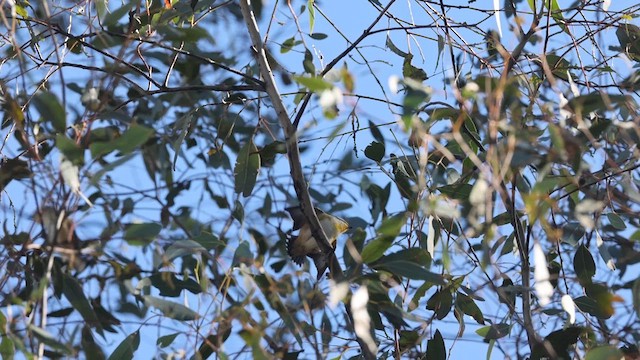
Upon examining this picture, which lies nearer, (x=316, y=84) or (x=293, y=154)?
(x=316, y=84)

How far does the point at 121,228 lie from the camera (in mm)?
1151

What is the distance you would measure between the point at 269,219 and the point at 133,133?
901 mm

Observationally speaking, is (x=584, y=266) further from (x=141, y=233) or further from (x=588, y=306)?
(x=141, y=233)

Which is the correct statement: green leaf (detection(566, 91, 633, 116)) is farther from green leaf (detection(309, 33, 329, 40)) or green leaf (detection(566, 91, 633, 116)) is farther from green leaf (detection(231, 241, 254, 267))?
green leaf (detection(309, 33, 329, 40))

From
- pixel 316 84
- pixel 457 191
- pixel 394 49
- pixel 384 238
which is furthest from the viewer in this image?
pixel 394 49

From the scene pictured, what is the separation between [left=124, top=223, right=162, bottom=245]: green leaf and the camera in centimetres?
110

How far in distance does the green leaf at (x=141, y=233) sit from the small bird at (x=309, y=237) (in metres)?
0.23

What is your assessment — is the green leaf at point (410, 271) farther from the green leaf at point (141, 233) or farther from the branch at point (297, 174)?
the green leaf at point (141, 233)

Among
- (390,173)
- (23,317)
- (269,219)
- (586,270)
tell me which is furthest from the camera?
(269,219)

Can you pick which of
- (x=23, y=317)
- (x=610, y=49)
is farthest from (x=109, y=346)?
(x=610, y=49)

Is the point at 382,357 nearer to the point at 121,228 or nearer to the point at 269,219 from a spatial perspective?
the point at 121,228

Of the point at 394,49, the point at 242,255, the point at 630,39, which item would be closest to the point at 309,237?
the point at 242,255

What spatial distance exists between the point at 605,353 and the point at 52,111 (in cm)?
63

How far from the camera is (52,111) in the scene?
1.12 metres
